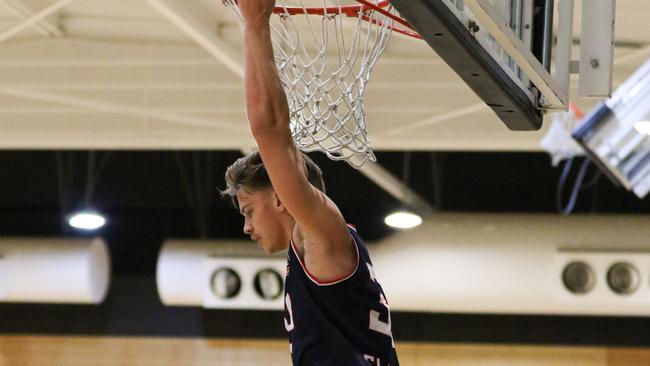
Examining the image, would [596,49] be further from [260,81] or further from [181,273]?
[181,273]

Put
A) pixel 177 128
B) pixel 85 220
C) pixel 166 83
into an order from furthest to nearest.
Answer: pixel 85 220
pixel 177 128
pixel 166 83

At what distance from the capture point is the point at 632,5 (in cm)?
748

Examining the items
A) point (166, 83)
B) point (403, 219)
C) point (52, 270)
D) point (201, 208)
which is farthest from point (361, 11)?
point (201, 208)

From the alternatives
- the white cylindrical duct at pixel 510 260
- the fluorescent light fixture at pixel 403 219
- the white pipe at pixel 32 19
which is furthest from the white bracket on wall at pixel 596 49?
the white cylindrical duct at pixel 510 260

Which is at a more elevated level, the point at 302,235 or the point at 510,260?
the point at 302,235

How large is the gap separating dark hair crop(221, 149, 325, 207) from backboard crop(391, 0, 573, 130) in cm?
50

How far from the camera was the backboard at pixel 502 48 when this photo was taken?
3244 millimetres

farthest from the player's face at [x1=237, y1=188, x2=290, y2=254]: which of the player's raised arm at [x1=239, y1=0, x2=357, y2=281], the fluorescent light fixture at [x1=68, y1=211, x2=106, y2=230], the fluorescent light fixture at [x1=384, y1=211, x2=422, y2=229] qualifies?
the fluorescent light fixture at [x1=68, y1=211, x2=106, y2=230]

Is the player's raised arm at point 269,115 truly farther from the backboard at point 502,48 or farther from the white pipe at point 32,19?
the white pipe at point 32,19

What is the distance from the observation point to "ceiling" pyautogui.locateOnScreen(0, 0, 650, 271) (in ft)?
27.1

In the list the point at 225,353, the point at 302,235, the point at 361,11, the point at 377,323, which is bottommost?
the point at 225,353

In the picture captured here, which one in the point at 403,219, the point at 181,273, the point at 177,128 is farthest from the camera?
the point at 181,273

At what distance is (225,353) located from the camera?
11.7 metres

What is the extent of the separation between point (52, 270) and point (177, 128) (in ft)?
7.48
